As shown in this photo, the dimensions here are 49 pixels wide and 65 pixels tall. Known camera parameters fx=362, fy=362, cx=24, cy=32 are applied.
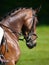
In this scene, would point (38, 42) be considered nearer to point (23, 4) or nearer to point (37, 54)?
point (37, 54)

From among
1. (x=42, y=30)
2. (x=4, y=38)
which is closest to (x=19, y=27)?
(x=4, y=38)

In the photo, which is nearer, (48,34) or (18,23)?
(18,23)

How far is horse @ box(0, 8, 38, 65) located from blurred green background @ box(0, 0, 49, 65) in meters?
3.90

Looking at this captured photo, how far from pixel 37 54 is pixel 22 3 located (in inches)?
501

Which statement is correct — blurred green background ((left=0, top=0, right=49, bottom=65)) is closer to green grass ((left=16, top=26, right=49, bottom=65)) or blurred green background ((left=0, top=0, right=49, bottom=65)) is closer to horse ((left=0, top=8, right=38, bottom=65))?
green grass ((left=16, top=26, right=49, bottom=65))

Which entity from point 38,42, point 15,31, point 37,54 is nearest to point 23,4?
point 38,42

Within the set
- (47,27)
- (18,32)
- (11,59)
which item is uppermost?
(18,32)

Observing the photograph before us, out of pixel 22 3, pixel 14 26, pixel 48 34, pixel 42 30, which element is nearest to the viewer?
pixel 14 26

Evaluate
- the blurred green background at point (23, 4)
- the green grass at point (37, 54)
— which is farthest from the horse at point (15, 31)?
the blurred green background at point (23, 4)

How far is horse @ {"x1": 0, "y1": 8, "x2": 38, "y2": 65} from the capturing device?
22.5ft

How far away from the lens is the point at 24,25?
7.35 m

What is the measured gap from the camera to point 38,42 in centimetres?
1552

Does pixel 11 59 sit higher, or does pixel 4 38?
pixel 4 38

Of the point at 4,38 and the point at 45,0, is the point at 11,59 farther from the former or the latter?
the point at 45,0
